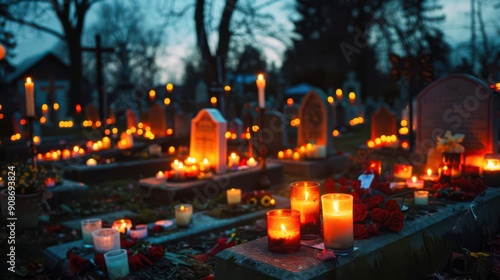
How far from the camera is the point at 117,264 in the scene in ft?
13.9

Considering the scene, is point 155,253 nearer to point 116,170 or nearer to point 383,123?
point 116,170

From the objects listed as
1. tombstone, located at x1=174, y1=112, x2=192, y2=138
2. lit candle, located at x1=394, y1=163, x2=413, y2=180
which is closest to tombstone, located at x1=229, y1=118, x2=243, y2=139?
tombstone, located at x1=174, y1=112, x2=192, y2=138

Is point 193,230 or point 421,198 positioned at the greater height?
point 421,198

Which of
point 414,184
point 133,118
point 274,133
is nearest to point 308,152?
point 274,133

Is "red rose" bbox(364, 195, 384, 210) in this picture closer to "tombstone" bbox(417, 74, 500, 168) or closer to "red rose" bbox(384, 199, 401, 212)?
"red rose" bbox(384, 199, 401, 212)

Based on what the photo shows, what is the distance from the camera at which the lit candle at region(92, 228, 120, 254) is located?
15.2 feet

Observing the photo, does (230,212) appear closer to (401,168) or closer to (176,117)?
(401,168)

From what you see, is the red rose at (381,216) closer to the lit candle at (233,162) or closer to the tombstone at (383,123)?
the lit candle at (233,162)

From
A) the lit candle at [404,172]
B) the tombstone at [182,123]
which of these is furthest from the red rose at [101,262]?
the tombstone at [182,123]

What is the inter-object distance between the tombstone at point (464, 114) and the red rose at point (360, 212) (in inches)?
158

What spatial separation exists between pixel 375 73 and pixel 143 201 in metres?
38.9

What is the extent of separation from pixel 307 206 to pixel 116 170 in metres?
7.74

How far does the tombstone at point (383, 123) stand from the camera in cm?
1472

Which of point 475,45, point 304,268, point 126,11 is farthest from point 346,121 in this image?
point 126,11
